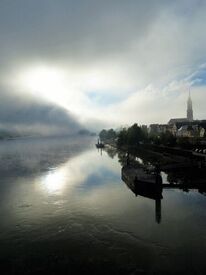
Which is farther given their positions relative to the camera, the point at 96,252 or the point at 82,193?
the point at 82,193

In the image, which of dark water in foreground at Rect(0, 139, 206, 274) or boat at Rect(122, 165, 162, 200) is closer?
dark water in foreground at Rect(0, 139, 206, 274)

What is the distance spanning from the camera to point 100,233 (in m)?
29.4

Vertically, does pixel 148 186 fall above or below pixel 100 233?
above

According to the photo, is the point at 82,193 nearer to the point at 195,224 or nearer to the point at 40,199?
the point at 40,199

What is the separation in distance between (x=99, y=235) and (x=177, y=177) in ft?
135

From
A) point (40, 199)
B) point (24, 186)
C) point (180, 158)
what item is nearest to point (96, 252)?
point (40, 199)

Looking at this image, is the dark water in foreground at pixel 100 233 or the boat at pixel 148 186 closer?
the dark water in foreground at pixel 100 233

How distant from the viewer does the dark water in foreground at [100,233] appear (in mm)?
22797

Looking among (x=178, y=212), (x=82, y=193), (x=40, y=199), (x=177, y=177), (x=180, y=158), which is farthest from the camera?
(x=180, y=158)

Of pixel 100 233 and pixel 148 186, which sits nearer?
pixel 100 233

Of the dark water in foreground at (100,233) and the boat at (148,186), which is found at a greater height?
the boat at (148,186)

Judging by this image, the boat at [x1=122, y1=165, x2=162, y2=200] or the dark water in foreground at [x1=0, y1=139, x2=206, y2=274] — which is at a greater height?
the boat at [x1=122, y1=165, x2=162, y2=200]

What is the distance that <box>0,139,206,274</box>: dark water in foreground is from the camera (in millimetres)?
22797

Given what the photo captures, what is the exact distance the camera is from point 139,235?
28.7 meters
